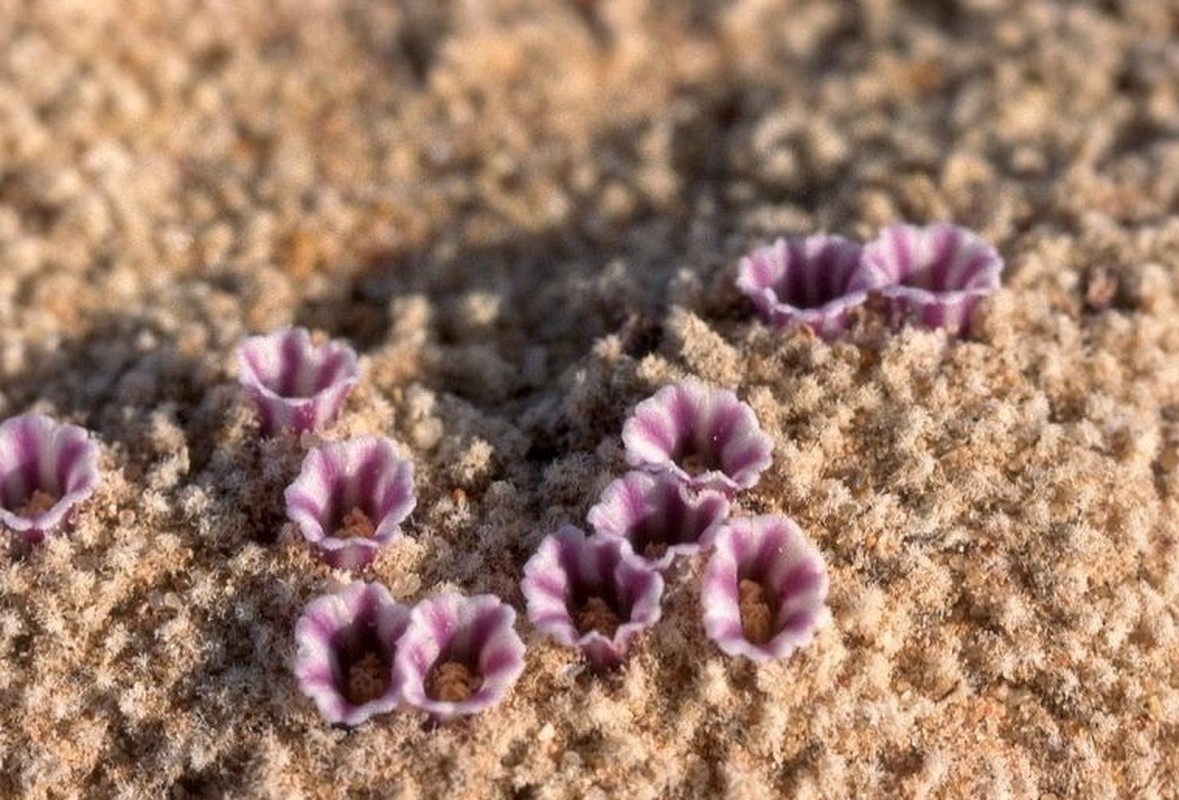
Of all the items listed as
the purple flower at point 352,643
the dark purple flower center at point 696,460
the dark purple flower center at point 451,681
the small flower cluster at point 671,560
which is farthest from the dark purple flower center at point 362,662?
the dark purple flower center at point 696,460

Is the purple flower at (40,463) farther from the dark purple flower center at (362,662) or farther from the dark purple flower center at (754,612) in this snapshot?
the dark purple flower center at (754,612)

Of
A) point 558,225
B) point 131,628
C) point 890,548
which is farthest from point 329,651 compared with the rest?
point 558,225

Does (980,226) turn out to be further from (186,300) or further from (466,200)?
(186,300)

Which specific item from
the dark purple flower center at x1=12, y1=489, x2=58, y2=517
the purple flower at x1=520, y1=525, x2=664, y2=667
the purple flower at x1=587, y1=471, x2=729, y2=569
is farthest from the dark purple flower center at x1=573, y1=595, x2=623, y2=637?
the dark purple flower center at x1=12, y1=489, x2=58, y2=517

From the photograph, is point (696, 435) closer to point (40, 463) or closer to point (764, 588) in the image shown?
point (764, 588)

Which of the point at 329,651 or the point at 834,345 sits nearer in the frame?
the point at 329,651

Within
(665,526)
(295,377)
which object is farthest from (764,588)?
(295,377)
